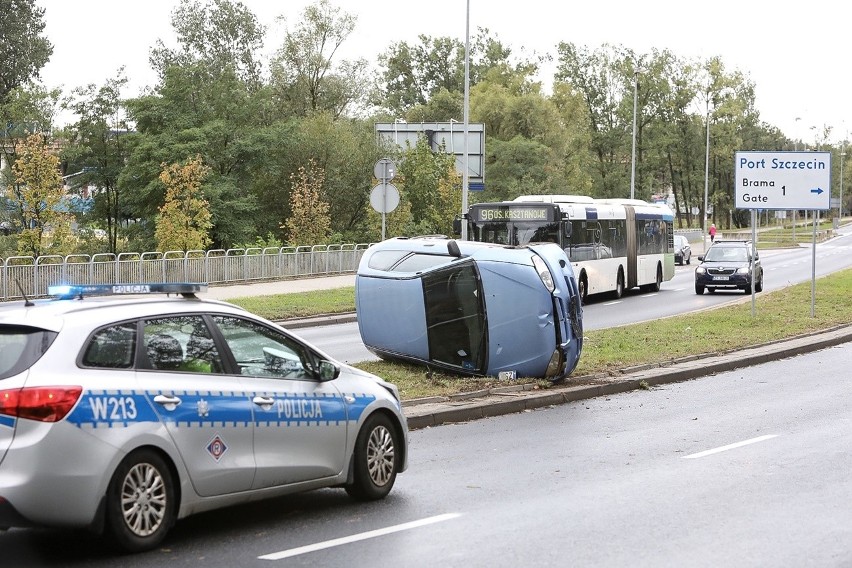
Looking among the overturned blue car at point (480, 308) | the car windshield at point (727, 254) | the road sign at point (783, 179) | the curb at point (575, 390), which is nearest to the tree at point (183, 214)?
the car windshield at point (727, 254)

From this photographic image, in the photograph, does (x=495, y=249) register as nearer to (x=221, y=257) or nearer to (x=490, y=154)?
(x=221, y=257)

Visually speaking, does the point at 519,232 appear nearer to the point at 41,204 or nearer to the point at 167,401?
the point at 41,204

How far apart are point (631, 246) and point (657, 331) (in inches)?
647

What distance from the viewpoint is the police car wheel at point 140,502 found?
6633 mm

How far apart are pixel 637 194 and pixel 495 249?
289 ft

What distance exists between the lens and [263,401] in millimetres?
7660

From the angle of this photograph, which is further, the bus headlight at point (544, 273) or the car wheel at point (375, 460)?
the bus headlight at point (544, 273)

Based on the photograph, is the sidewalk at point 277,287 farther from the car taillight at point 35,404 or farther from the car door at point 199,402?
the car taillight at point 35,404

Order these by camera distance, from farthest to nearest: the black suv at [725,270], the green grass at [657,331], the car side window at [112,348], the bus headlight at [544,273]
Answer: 1. the black suv at [725,270]
2. the green grass at [657,331]
3. the bus headlight at [544,273]
4. the car side window at [112,348]

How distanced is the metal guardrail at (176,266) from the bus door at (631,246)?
10.8m

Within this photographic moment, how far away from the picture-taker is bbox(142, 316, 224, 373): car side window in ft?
23.5

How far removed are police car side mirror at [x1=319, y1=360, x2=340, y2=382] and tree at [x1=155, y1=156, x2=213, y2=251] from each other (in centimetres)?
3268

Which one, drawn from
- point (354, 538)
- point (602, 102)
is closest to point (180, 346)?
point (354, 538)

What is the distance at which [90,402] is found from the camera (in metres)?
6.55
